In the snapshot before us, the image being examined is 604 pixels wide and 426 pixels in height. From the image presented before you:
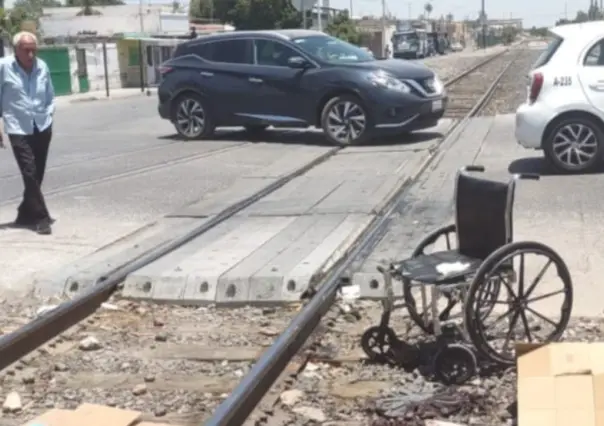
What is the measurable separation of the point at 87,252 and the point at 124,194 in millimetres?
3339

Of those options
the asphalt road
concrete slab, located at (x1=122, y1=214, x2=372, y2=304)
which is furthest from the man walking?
concrete slab, located at (x1=122, y1=214, x2=372, y2=304)

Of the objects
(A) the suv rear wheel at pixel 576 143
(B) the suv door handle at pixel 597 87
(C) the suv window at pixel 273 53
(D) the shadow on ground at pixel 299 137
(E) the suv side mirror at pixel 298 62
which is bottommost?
(D) the shadow on ground at pixel 299 137

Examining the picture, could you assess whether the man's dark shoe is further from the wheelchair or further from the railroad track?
the wheelchair

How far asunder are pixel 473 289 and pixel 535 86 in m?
7.55

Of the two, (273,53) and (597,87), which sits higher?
(273,53)

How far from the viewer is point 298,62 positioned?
1759cm

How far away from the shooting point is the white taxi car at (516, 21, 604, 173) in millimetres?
12672

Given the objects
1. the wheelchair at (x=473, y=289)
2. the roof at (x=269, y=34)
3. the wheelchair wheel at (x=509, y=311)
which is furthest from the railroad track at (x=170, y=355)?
the roof at (x=269, y=34)

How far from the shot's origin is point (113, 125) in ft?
81.4

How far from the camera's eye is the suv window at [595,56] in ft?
41.6

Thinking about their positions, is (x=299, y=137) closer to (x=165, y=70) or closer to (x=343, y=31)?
(x=165, y=70)

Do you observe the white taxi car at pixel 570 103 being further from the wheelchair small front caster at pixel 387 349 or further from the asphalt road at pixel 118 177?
the wheelchair small front caster at pixel 387 349

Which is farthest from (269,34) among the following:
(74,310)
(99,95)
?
(99,95)

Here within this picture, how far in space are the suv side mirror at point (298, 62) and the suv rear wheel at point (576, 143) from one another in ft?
18.4
